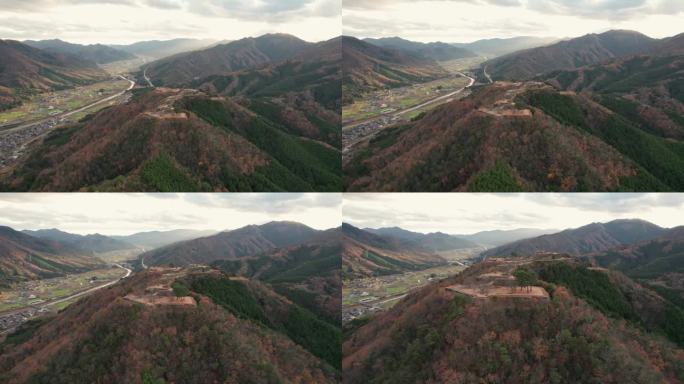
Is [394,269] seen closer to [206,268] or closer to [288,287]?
[288,287]

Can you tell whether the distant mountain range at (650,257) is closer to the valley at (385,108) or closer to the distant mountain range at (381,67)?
the valley at (385,108)

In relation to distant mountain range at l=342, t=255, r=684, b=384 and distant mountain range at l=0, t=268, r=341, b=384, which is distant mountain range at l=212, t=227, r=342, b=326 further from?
distant mountain range at l=342, t=255, r=684, b=384

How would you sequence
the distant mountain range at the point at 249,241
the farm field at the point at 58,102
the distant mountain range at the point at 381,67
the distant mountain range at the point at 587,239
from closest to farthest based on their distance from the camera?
the distant mountain range at the point at 587,239
the distant mountain range at the point at 249,241
the farm field at the point at 58,102
the distant mountain range at the point at 381,67

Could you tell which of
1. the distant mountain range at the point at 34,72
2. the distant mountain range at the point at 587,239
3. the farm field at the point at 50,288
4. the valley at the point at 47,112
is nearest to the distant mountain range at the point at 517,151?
the distant mountain range at the point at 587,239

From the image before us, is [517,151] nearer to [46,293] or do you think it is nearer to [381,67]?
[46,293]

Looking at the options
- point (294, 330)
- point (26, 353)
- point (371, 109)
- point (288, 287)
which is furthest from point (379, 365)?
point (371, 109)

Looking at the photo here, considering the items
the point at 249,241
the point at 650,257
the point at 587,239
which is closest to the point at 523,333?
the point at 587,239
